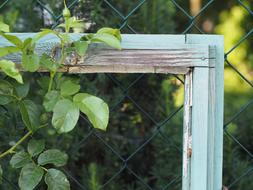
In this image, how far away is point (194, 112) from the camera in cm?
129

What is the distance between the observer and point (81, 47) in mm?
1192

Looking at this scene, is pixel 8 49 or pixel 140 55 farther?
pixel 140 55

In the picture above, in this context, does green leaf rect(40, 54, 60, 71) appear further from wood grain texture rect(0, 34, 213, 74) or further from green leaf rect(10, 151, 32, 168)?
green leaf rect(10, 151, 32, 168)

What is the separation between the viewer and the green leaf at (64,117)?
1.17 m

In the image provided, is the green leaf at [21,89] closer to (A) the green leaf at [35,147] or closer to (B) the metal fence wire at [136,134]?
(A) the green leaf at [35,147]

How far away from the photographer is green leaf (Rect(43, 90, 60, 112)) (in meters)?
1.20

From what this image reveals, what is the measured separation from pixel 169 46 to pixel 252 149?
3.10ft

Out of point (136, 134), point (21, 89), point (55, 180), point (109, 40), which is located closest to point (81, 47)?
point (109, 40)

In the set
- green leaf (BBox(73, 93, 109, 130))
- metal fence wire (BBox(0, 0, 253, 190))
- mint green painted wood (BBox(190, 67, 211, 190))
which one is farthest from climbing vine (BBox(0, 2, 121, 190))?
metal fence wire (BBox(0, 0, 253, 190))

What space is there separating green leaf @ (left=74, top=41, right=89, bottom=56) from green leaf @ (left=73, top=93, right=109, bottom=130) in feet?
0.26

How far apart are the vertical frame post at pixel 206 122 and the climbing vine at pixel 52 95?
0.66 feet

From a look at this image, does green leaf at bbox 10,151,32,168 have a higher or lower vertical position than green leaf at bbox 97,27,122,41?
lower

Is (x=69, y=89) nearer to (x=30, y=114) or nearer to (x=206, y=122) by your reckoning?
(x=30, y=114)

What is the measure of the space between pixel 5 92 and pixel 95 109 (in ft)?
0.64
